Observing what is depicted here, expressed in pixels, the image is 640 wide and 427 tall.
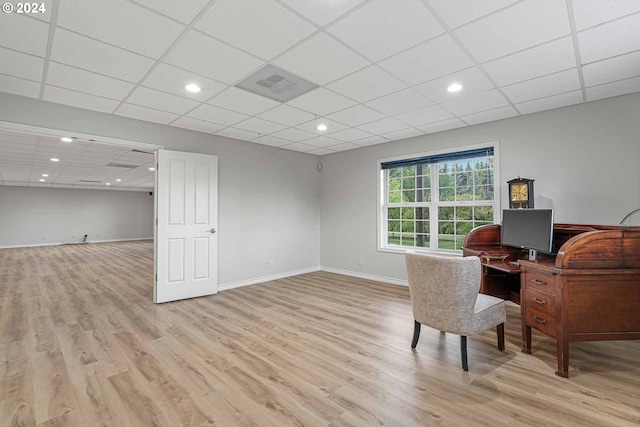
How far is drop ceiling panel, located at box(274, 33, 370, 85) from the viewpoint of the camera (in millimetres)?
2277

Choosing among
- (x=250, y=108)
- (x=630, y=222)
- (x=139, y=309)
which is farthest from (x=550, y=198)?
(x=139, y=309)

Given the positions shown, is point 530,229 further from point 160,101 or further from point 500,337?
point 160,101

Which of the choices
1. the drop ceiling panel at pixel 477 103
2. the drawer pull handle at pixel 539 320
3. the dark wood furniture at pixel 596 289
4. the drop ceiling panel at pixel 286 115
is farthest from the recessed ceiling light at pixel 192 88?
the drawer pull handle at pixel 539 320

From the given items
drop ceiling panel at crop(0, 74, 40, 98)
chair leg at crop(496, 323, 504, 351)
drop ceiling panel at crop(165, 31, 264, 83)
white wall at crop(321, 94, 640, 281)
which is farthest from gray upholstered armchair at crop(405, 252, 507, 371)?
drop ceiling panel at crop(0, 74, 40, 98)

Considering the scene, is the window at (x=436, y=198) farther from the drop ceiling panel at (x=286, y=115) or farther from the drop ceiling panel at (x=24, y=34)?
the drop ceiling panel at (x=24, y=34)

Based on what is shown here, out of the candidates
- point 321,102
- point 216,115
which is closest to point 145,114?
point 216,115

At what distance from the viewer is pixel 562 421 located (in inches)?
67.5

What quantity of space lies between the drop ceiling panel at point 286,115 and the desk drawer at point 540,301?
10.3 feet

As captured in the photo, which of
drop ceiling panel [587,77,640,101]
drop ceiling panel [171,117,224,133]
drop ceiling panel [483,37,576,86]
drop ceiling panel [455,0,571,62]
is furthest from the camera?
drop ceiling panel [171,117,224,133]

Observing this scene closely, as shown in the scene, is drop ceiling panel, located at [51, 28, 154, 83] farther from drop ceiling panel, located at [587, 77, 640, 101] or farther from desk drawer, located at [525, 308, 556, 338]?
drop ceiling panel, located at [587, 77, 640, 101]

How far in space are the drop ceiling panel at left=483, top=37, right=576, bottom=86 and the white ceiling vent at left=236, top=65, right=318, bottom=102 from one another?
175 centimetres

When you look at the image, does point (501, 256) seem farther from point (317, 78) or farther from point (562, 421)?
point (317, 78)

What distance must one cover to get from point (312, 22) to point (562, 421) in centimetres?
300

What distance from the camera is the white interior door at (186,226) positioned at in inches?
162
